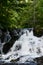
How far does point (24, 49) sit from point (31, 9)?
33.2 ft

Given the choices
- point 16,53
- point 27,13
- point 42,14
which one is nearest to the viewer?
point 16,53

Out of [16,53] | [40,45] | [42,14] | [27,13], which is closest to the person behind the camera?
[16,53]

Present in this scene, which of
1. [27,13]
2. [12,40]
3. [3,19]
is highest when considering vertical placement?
[3,19]

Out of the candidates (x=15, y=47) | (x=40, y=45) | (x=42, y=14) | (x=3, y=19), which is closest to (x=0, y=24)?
(x=3, y=19)

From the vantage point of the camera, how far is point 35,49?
46.2 feet

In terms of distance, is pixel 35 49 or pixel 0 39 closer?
pixel 35 49

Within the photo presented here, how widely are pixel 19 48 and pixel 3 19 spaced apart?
1.98 meters

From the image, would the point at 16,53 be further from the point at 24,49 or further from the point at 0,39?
the point at 0,39

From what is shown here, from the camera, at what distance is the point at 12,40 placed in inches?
598

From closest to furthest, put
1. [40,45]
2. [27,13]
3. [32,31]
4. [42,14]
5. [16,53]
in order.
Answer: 1. [16,53]
2. [40,45]
3. [32,31]
4. [42,14]
5. [27,13]

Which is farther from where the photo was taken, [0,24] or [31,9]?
[31,9]

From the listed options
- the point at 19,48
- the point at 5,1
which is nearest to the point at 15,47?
the point at 19,48

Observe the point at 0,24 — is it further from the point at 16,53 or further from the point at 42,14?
the point at 42,14

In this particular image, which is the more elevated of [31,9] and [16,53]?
[16,53]
